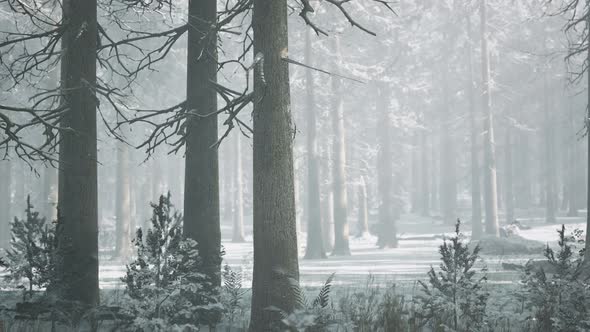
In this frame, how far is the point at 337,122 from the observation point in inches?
1035

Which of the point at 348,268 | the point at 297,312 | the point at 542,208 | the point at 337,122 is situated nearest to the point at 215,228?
the point at 297,312

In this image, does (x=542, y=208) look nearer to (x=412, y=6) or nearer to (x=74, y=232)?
(x=412, y=6)

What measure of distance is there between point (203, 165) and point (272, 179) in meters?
1.96

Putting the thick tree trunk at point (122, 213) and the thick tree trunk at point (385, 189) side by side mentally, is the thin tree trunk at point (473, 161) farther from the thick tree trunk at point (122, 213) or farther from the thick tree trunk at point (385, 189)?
the thick tree trunk at point (122, 213)

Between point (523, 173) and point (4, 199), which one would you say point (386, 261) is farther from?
point (523, 173)

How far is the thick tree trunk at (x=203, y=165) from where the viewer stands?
8.40 metres

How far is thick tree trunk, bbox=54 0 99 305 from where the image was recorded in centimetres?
833

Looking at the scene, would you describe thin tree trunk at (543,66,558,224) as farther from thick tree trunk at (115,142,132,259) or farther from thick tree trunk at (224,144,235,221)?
thick tree trunk at (115,142,132,259)

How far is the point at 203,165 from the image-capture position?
8461 mm

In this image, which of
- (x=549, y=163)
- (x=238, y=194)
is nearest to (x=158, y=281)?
(x=238, y=194)

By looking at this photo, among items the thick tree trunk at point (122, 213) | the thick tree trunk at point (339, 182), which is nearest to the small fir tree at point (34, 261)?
the thick tree trunk at point (122, 213)

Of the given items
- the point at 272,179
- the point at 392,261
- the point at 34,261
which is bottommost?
the point at 392,261

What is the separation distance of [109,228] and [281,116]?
118 ft

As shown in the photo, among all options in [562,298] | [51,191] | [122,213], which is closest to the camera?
[562,298]
